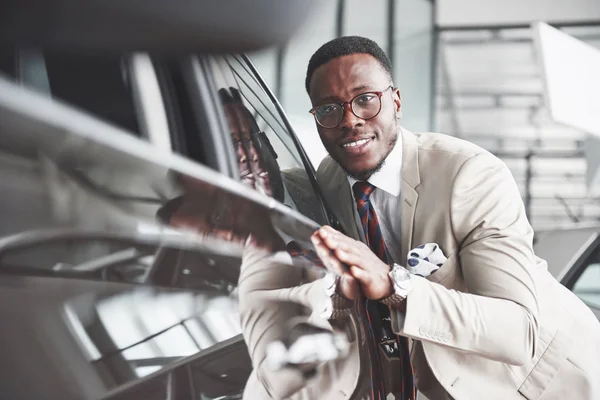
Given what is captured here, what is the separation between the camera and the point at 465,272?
2.82 ft

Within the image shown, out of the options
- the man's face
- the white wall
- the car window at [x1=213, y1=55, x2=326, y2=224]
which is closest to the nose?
the man's face

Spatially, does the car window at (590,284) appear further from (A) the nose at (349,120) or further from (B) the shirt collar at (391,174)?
(A) the nose at (349,120)

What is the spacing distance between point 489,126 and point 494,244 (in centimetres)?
871

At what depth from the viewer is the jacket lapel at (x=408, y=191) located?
0.84 meters

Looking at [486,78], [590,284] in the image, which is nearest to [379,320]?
[590,284]

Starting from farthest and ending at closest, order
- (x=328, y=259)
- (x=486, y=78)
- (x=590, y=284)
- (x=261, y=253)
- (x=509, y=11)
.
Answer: (x=486, y=78), (x=509, y=11), (x=590, y=284), (x=328, y=259), (x=261, y=253)

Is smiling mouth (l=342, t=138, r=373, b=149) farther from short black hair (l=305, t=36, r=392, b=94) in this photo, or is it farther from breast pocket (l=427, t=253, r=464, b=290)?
breast pocket (l=427, t=253, r=464, b=290)

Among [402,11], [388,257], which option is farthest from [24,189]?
[402,11]

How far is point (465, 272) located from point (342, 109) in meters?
0.29

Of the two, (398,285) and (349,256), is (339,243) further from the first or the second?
(398,285)

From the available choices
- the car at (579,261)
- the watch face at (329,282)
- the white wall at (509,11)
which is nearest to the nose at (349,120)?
the watch face at (329,282)

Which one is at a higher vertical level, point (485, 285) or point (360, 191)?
point (360, 191)

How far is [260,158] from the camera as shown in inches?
19.7

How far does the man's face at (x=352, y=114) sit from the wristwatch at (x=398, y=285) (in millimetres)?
131
